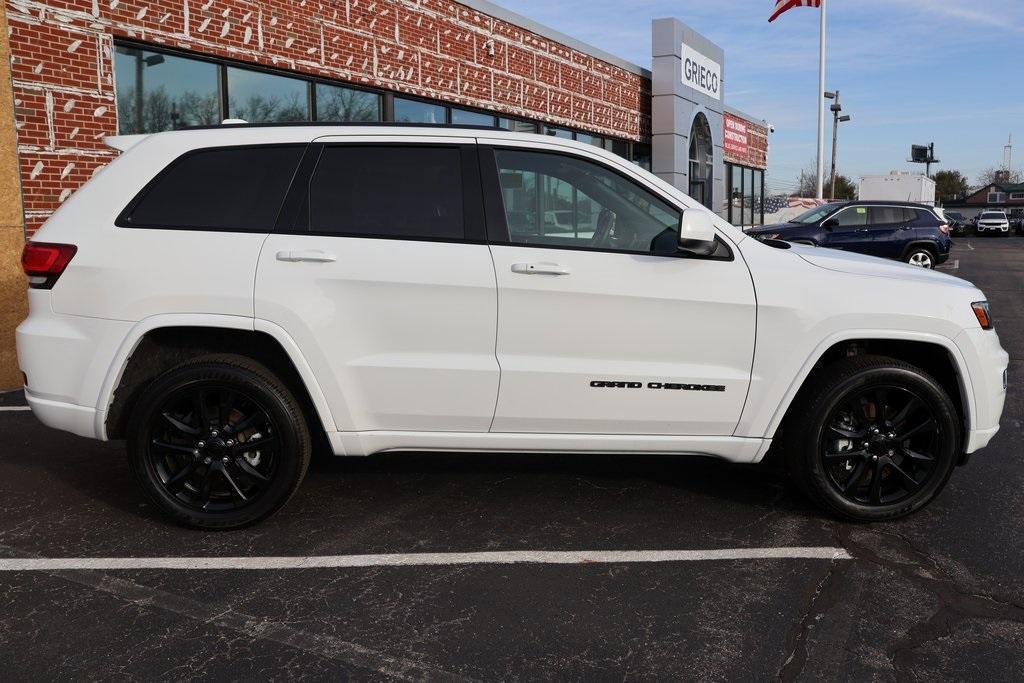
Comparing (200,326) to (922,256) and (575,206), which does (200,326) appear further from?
(922,256)

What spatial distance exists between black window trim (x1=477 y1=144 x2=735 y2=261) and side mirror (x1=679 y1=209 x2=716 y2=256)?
0.30ft

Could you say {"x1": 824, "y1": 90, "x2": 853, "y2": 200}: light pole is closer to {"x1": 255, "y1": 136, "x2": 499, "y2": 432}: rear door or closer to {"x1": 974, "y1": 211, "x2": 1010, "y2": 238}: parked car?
{"x1": 974, "y1": 211, "x2": 1010, "y2": 238}: parked car

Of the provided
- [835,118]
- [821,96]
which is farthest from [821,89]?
[835,118]

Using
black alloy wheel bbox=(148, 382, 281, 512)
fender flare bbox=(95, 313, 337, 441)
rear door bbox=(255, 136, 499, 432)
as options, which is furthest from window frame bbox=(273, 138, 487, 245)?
black alloy wheel bbox=(148, 382, 281, 512)

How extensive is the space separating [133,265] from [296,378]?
2.98 ft

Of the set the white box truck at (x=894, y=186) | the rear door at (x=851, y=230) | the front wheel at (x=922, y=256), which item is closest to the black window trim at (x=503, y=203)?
the rear door at (x=851, y=230)

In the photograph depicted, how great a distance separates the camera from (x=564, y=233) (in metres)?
4.21

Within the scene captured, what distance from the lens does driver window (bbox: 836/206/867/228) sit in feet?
59.4

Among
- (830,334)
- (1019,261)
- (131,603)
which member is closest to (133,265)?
(131,603)

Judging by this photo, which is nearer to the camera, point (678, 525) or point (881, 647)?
point (881, 647)

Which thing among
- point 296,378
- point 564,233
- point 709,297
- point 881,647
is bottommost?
point 881,647

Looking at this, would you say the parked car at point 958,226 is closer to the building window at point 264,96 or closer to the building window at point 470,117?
the building window at point 470,117

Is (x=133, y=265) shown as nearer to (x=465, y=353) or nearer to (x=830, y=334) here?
(x=465, y=353)

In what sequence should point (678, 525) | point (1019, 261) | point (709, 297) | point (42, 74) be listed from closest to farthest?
point (709, 297)
point (678, 525)
point (42, 74)
point (1019, 261)
